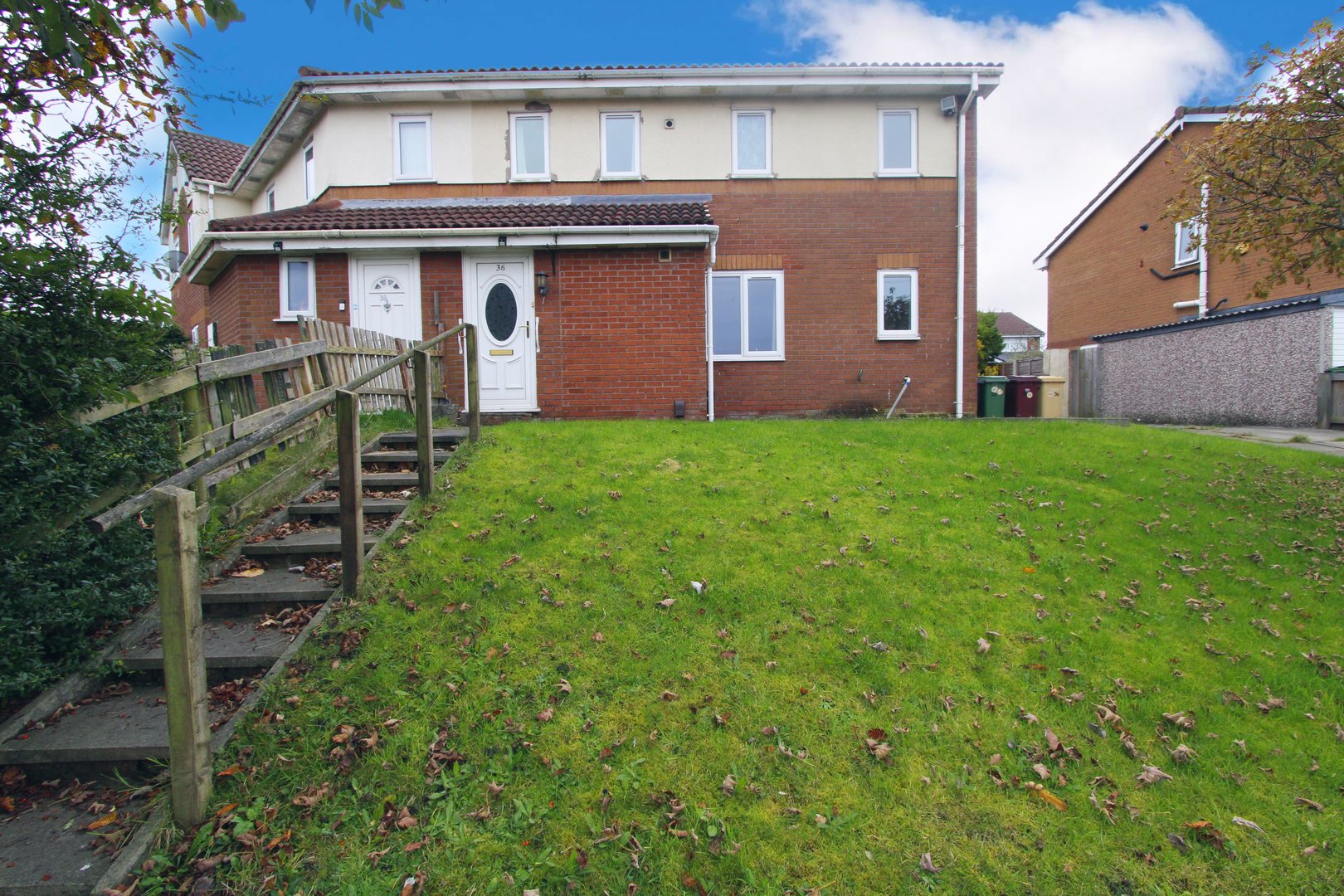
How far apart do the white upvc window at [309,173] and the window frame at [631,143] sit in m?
6.08

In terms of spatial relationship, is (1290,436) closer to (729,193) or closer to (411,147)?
(729,193)

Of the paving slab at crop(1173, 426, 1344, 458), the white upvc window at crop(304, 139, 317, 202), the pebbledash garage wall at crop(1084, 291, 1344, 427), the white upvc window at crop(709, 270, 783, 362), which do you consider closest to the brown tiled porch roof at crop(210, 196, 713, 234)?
the white upvc window at crop(304, 139, 317, 202)

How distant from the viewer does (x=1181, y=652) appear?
4.39m

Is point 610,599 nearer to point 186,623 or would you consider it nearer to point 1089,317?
point 186,623

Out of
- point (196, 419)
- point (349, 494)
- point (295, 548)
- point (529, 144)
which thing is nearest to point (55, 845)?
point (349, 494)

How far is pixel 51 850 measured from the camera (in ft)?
9.96

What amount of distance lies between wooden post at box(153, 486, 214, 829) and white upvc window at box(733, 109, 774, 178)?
1319 centimetres

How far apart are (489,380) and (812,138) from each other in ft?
26.2

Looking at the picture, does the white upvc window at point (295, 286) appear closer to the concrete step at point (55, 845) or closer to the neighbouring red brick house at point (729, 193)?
the neighbouring red brick house at point (729, 193)

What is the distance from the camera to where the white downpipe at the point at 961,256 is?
46.6ft

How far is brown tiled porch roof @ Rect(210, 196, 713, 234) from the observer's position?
1207cm

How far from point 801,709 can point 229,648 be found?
3.25 meters

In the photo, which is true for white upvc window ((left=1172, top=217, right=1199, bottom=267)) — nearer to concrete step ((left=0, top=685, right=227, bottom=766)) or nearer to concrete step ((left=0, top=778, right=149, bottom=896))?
concrete step ((left=0, top=685, right=227, bottom=766))

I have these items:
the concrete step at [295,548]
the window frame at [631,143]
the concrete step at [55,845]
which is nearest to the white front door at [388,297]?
the window frame at [631,143]
